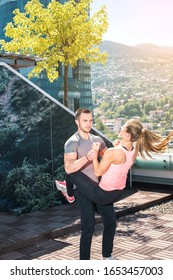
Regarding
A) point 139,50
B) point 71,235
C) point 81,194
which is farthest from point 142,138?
point 139,50

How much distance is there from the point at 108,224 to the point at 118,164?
611mm

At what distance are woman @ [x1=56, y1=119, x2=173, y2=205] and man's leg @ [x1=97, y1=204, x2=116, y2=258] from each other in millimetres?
101

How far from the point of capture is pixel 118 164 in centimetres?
340

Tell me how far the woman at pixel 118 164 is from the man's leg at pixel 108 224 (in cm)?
10

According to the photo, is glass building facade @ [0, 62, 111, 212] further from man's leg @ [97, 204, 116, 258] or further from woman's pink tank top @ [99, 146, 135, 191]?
woman's pink tank top @ [99, 146, 135, 191]

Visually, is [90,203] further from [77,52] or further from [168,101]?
[168,101]

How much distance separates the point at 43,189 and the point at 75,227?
1541 millimetres

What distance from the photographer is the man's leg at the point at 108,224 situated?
3.52m

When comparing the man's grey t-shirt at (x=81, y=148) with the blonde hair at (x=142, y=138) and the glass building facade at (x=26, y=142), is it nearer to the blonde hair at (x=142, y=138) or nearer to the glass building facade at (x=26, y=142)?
the blonde hair at (x=142, y=138)

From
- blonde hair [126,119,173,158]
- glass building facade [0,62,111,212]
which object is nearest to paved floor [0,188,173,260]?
glass building facade [0,62,111,212]

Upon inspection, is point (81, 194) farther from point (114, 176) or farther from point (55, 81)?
point (55, 81)

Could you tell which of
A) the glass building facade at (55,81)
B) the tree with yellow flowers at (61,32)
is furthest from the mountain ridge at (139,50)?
the tree with yellow flowers at (61,32)

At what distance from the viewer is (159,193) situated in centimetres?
852

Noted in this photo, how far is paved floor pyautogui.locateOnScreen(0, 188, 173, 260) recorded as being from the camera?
479 centimetres
